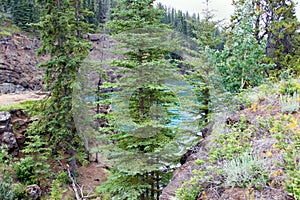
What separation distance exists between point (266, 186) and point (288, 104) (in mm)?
1903

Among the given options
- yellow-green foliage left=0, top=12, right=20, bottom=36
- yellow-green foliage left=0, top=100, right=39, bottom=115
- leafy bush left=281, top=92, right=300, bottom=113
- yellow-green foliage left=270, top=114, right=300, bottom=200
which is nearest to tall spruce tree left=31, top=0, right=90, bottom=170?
yellow-green foliage left=0, top=100, right=39, bottom=115

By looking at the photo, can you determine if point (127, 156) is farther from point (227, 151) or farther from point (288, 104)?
point (288, 104)

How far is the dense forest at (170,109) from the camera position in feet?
9.83

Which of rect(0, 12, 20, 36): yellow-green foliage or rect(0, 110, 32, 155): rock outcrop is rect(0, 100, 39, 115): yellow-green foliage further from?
rect(0, 12, 20, 36): yellow-green foliage

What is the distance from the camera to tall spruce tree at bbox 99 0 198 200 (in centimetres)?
578

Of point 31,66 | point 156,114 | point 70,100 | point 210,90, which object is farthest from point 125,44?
point 31,66

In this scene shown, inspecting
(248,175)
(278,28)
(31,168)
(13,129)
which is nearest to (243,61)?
(248,175)

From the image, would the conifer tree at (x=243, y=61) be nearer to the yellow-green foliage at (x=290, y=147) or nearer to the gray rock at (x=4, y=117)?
the yellow-green foliage at (x=290, y=147)

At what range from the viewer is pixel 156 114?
6.43 metres

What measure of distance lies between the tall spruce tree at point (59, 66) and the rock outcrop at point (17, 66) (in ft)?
42.7

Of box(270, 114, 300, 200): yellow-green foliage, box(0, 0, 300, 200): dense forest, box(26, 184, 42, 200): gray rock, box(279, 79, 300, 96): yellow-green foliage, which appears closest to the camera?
box(270, 114, 300, 200): yellow-green foliage

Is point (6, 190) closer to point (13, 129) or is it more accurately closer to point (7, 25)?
point (13, 129)

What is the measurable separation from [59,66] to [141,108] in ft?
15.8

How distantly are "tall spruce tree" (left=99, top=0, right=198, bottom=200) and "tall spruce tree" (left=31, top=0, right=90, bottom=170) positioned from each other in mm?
3782
